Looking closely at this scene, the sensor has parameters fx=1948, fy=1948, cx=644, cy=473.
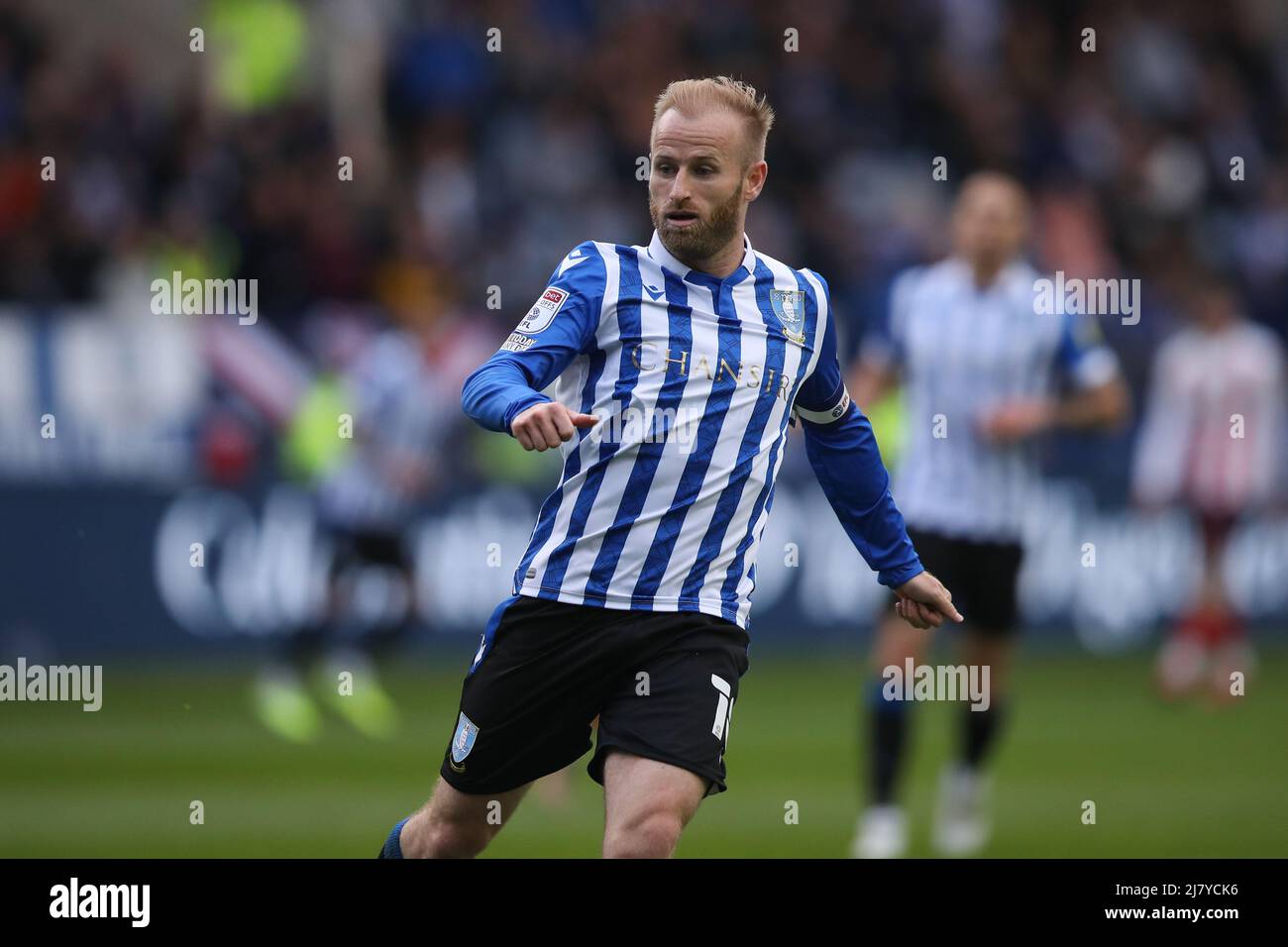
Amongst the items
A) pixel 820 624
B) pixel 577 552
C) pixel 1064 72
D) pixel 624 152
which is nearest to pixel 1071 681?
pixel 820 624

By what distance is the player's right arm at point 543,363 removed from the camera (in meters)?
4.52

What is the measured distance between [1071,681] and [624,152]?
20.6 feet

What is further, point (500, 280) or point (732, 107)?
point (500, 280)

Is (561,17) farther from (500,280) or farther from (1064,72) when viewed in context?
(1064,72)

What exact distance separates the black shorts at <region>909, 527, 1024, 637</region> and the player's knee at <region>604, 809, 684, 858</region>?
162 inches

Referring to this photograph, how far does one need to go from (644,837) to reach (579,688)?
0.49 meters

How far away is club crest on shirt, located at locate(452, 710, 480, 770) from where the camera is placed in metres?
5.27

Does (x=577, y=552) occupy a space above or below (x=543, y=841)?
above

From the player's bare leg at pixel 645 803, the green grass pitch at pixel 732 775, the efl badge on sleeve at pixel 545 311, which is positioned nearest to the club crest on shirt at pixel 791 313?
the efl badge on sleeve at pixel 545 311

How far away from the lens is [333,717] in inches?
484

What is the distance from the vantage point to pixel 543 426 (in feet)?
14.7
